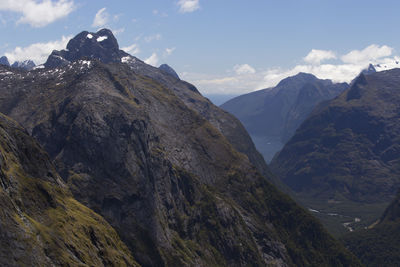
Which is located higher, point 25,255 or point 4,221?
point 4,221

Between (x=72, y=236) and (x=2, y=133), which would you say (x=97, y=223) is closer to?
(x=72, y=236)

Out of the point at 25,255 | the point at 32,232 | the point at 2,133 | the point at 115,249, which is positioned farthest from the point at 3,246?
the point at 115,249

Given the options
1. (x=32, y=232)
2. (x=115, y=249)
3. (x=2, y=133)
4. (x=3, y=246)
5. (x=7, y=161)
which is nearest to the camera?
(x=3, y=246)

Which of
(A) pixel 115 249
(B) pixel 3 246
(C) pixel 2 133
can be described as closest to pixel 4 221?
(B) pixel 3 246

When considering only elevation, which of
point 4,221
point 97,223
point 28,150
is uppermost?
point 28,150

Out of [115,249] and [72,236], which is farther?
[115,249]

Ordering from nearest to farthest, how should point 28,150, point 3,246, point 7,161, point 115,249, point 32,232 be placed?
point 3,246 → point 32,232 → point 7,161 → point 28,150 → point 115,249
